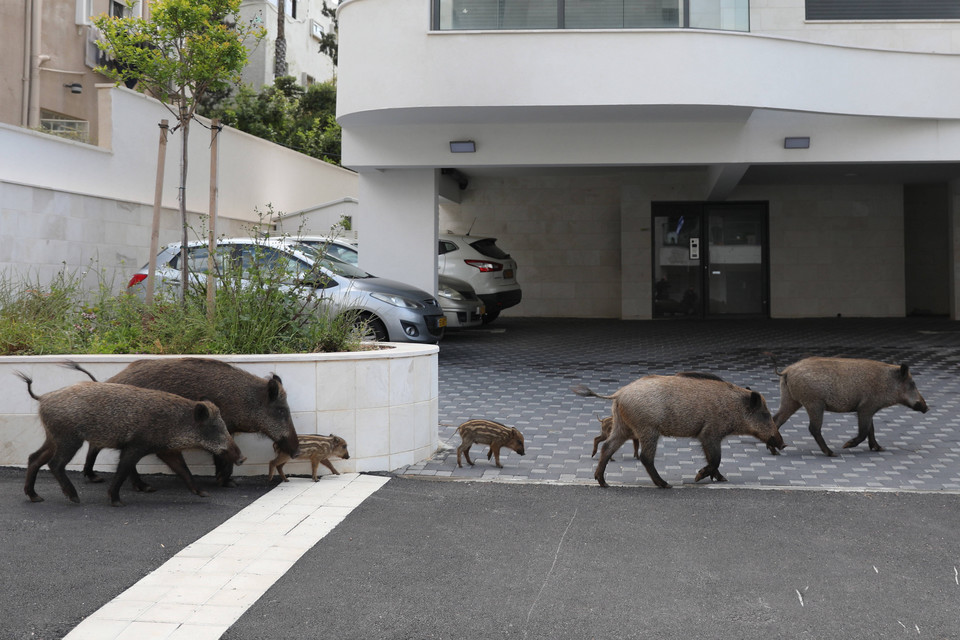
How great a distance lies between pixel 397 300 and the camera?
12102mm

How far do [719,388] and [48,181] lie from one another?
37.6 feet

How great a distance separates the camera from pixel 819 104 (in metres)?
13.1

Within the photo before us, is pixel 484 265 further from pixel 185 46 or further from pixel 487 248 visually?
pixel 185 46

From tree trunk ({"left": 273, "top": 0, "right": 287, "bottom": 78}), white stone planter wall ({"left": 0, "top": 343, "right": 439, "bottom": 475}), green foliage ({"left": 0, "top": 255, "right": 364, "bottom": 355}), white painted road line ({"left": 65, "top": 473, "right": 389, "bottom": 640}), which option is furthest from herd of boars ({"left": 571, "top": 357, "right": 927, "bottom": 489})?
tree trunk ({"left": 273, "top": 0, "right": 287, "bottom": 78})

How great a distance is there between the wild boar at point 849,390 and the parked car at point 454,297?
8.51 metres

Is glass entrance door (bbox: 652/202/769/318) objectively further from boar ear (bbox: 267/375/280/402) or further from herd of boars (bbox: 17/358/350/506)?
boar ear (bbox: 267/375/280/402)

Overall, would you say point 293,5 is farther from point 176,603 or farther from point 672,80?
point 176,603

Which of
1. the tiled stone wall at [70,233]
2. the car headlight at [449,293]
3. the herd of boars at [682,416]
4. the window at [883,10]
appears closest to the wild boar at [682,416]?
the herd of boars at [682,416]

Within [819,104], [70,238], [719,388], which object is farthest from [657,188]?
[719,388]

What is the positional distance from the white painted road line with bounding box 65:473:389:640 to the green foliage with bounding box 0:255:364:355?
135cm

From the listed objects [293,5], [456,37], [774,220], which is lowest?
[774,220]

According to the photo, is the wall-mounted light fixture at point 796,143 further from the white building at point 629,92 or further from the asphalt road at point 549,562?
the asphalt road at point 549,562

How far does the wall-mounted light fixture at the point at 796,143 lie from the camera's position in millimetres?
13789

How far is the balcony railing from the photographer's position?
12.5m
